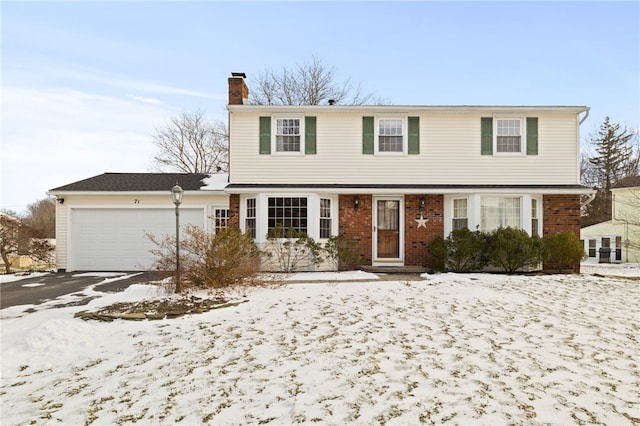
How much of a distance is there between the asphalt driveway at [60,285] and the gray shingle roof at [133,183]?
3.09 metres

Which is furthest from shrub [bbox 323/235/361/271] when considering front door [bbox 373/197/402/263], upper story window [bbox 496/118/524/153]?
upper story window [bbox 496/118/524/153]

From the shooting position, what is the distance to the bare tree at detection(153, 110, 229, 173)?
27344mm

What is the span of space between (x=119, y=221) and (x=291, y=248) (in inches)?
264

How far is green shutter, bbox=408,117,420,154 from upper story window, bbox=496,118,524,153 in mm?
2674

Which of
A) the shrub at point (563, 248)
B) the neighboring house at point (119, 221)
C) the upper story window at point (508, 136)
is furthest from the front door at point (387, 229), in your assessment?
the neighboring house at point (119, 221)

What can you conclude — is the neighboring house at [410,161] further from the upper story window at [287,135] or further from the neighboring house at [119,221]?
the neighboring house at [119,221]

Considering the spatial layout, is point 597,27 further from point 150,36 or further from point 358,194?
point 150,36

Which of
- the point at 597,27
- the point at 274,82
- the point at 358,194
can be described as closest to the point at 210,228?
the point at 358,194

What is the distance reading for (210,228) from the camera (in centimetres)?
1383

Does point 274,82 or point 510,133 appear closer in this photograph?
point 510,133

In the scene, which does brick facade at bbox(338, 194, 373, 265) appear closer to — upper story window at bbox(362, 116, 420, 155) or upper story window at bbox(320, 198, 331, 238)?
upper story window at bbox(320, 198, 331, 238)

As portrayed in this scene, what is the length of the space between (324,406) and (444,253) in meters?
9.07

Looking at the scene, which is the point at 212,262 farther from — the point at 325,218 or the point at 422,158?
the point at 422,158

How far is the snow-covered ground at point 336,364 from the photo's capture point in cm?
362
